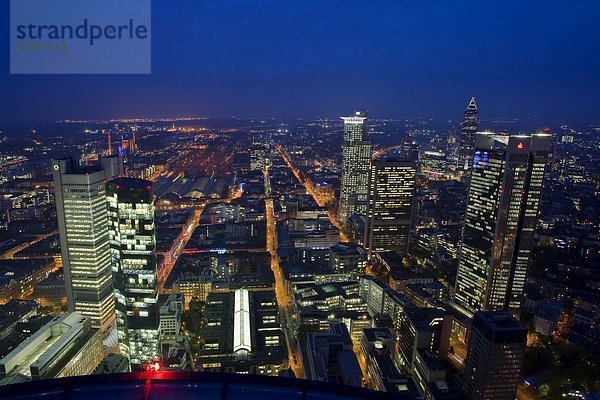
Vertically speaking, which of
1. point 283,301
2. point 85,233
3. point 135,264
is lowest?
point 283,301

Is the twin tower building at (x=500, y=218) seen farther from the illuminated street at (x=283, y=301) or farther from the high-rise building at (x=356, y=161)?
A: the high-rise building at (x=356, y=161)

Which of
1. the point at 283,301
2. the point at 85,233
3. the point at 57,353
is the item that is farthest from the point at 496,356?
the point at 85,233

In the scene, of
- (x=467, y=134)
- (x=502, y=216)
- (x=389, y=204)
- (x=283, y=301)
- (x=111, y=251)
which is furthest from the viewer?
(x=467, y=134)

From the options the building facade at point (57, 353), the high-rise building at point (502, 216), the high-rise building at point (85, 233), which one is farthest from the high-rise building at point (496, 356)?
the high-rise building at point (85, 233)

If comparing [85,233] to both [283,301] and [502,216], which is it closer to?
[283,301]

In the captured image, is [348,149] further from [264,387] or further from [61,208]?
[264,387]

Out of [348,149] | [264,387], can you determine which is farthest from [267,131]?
[264,387]

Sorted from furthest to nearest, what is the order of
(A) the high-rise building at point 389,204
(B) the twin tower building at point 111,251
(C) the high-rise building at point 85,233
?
(A) the high-rise building at point 389,204 < (C) the high-rise building at point 85,233 < (B) the twin tower building at point 111,251

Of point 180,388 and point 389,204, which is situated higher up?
point 180,388
